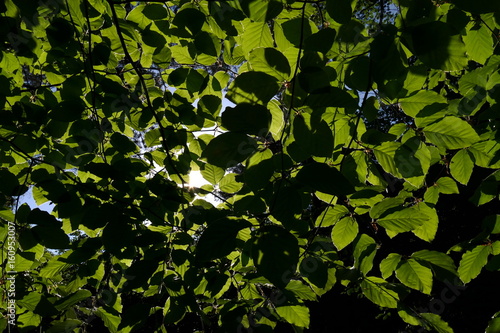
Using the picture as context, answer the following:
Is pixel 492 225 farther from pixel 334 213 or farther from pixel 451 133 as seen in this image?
pixel 334 213

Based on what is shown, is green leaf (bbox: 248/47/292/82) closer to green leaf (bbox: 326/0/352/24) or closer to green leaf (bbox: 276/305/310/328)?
green leaf (bbox: 326/0/352/24)

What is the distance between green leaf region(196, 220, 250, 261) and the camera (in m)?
0.70

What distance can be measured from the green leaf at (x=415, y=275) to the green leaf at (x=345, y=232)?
0.21 meters

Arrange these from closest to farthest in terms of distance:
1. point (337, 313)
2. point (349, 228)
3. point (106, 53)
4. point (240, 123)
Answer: point (240, 123) → point (349, 228) → point (106, 53) → point (337, 313)

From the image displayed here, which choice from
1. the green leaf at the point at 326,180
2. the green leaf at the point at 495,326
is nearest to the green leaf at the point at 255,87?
the green leaf at the point at 326,180

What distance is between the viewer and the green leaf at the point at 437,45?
0.71 metres

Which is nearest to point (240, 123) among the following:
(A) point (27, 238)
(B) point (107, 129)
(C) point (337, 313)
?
(A) point (27, 238)

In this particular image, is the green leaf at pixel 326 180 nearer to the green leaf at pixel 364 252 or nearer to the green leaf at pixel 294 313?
the green leaf at pixel 364 252

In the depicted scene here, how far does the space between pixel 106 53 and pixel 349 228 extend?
1.37 meters

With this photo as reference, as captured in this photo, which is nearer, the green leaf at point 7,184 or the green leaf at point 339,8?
the green leaf at point 339,8

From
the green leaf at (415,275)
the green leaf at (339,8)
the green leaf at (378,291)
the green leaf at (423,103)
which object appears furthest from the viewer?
the green leaf at (378,291)

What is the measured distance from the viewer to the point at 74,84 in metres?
1.67

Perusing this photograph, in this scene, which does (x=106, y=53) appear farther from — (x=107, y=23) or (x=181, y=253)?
(x=181, y=253)

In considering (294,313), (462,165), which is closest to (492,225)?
(462,165)
